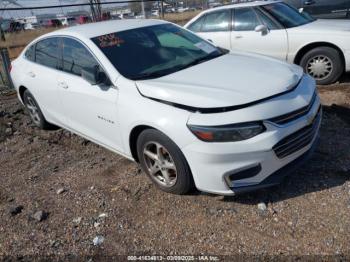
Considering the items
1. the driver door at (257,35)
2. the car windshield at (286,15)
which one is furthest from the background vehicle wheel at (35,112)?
the car windshield at (286,15)

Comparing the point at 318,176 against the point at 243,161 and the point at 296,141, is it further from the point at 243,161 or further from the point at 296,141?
the point at 243,161

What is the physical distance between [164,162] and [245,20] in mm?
4492

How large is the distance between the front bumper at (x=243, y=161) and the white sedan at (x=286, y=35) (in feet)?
11.6

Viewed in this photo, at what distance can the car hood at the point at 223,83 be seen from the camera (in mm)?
3162

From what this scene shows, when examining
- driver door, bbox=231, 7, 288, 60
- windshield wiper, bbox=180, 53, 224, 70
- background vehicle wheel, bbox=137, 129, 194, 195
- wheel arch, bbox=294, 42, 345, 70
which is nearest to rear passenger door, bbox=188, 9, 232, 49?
driver door, bbox=231, 7, 288, 60

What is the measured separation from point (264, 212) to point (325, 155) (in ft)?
3.98

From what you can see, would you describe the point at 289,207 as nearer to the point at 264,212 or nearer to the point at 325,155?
the point at 264,212

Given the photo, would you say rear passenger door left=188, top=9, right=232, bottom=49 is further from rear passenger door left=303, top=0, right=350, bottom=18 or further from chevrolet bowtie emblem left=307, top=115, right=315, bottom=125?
rear passenger door left=303, top=0, right=350, bottom=18

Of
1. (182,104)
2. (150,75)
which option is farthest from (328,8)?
(182,104)

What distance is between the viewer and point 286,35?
6539mm

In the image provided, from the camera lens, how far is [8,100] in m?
8.20

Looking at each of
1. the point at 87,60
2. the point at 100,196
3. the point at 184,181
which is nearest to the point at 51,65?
the point at 87,60

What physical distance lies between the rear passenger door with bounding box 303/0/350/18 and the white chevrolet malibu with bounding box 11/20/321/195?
686cm

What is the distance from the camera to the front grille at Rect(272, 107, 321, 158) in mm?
3100
